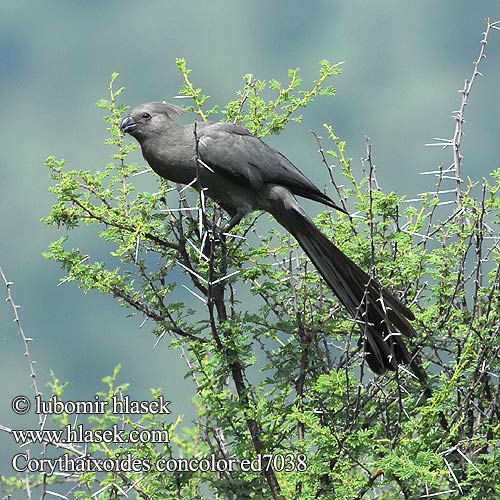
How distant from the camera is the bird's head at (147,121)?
591cm

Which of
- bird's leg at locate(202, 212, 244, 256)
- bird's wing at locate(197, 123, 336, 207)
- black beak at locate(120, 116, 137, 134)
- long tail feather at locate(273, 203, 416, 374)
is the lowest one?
long tail feather at locate(273, 203, 416, 374)

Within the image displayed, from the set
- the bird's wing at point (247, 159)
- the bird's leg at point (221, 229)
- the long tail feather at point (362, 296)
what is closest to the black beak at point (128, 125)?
the bird's wing at point (247, 159)

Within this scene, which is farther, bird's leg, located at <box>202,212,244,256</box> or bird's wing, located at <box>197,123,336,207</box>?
→ bird's wing, located at <box>197,123,336,207</box>

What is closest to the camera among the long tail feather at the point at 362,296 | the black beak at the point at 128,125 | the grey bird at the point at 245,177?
the long tail feather at the point at 362,296

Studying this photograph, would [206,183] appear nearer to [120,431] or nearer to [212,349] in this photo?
[212,349]

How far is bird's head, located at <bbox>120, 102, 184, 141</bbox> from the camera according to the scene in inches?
233

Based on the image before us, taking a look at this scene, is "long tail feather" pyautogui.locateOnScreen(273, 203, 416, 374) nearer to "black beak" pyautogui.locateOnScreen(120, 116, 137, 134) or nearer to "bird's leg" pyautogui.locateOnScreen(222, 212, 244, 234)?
"bird's leg" pyautogui.locateOnScreen(222, 212, 244, 234)

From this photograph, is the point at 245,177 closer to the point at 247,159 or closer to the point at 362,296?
the point at 247,159

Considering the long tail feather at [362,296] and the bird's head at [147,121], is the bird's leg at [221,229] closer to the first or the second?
the long tail feather at [362,296]

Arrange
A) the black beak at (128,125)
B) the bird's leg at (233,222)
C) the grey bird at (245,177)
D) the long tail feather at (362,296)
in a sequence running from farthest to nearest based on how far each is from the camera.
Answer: the black beak at (128,125) → the bird's leg at (233,222) → the grey bird at (245,177) → the long tail feather at (362,296)

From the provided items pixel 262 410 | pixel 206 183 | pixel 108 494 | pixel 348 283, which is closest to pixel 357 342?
pixel 348 283

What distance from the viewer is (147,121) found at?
594 centimetres

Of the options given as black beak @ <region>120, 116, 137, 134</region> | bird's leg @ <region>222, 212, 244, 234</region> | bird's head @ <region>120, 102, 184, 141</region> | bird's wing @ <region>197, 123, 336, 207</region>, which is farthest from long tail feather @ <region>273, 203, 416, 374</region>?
black beak @ <region>120, 116, 137, 134</region>

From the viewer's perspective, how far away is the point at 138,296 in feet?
18.5
